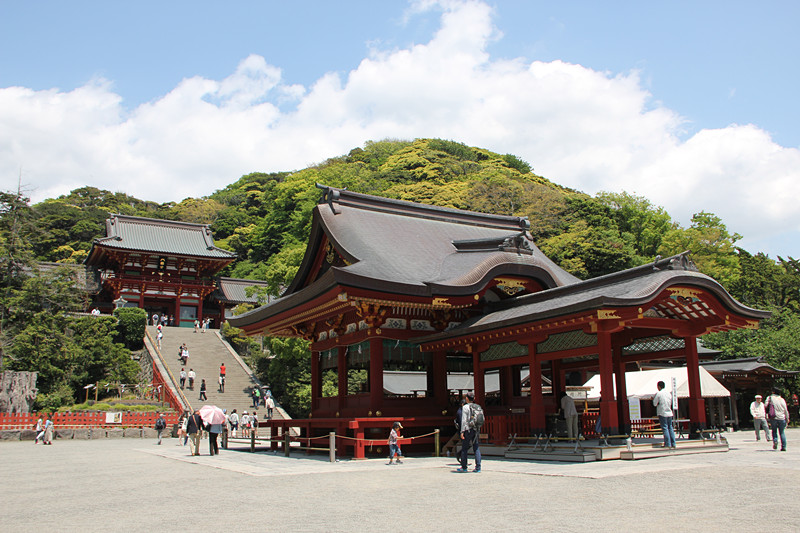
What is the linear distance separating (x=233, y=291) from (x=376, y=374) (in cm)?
3940

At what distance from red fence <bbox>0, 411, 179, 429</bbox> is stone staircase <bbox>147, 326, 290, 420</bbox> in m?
2.17

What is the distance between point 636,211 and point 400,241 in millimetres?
36200

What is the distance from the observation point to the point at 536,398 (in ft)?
42.8

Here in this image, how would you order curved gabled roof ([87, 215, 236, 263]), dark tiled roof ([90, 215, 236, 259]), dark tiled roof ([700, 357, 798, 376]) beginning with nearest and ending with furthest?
dark tiled roof ([700, 357, 798, 376])
curved gabled roof ([87, 215, 236, 263])
dark tiled roof ([90, 215, 236, 259])

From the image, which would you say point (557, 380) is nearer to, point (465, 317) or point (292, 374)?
point (465, 317)

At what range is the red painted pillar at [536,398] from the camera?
13.0 metres

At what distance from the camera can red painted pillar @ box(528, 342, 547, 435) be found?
512 inches

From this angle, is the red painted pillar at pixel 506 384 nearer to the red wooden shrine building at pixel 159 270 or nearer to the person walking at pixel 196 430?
the person walking at pixel 196 430

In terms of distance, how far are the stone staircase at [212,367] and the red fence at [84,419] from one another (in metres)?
2.17

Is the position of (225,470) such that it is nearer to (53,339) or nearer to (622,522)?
(622,522)

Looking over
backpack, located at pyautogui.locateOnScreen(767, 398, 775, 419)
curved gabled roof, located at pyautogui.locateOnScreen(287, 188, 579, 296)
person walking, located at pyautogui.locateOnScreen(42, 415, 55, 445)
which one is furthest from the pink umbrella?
backpack, located at pyautogui.locateOnScreen(767, 398, 775, 419)

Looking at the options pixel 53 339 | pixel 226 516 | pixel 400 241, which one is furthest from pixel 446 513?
pixel 53 339

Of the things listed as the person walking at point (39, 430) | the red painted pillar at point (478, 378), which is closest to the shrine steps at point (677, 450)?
the red painted pillar at point (478, 378)

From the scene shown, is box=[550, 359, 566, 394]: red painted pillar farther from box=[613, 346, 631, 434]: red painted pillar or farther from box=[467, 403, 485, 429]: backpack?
box=[467, 403, 485, 429]: backpack
